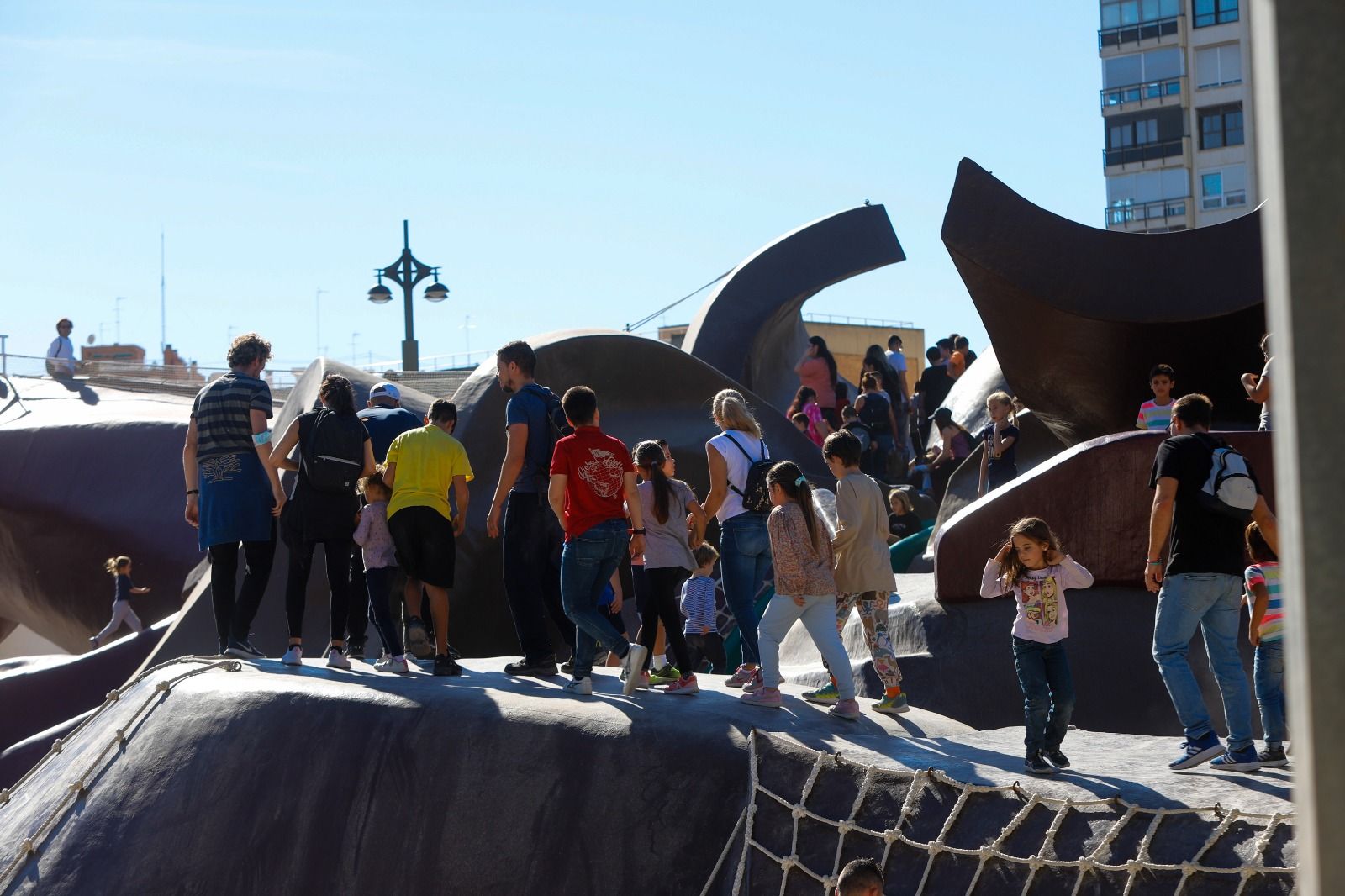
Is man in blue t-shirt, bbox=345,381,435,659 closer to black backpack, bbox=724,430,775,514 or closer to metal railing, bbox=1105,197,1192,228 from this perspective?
black backpack, bbox=724,430,775,514

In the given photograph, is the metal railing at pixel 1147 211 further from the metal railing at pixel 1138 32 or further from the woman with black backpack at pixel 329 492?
the woman with black backpack at pixel 329 492

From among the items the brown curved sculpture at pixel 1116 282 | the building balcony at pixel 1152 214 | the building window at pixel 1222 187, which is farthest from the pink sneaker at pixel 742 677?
the building window at pixel 1222 187

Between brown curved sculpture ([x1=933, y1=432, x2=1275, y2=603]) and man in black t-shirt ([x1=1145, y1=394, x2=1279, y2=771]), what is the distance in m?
3.47

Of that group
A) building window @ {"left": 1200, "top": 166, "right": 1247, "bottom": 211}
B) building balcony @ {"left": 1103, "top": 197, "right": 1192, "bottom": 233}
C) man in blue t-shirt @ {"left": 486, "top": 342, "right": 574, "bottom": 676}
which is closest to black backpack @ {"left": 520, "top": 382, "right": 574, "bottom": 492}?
man in blue t-shirt @ {"left": 486, "top": 342, "right": 574, "bottom": 676}

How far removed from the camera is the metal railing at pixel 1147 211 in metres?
50.3

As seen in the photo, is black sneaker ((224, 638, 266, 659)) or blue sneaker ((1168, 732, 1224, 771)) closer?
blue sneaker ((1168, 732, 1224, 771))

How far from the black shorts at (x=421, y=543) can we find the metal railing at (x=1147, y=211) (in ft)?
150

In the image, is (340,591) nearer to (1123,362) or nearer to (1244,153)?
(1123,362)

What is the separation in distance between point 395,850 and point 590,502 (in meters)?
1.71

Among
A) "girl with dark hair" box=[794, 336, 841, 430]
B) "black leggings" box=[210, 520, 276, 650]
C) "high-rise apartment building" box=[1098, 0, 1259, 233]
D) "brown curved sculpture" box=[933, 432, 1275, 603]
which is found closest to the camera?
"black leggings" box=[210, 520, 276, 650]

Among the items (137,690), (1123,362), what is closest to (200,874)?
(137,690)

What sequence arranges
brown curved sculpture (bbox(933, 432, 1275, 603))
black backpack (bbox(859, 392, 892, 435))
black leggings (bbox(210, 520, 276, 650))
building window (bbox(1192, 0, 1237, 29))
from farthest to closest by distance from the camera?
building window (bbox(1192, 0, 1237, 29)) < black backpack (bbox(859, 392, 892, 435)) < brown curved sculpture (bbox(933, 432, 1275, 603)) < black leggings (bbox(210, 520, 276, 650))

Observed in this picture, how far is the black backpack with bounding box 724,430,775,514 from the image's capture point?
279 inches

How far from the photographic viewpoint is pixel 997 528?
9.80 metres
